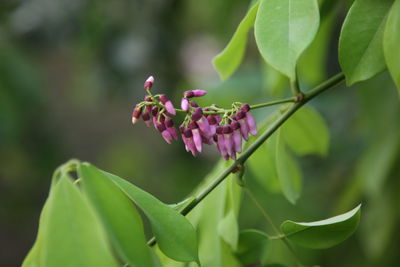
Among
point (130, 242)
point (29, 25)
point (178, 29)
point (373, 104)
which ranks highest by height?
point (29, 25)

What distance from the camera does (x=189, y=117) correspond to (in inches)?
32.1

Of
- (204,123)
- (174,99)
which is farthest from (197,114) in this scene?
(174,99)

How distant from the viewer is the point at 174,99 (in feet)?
9.59

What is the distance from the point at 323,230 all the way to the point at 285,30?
255 mm

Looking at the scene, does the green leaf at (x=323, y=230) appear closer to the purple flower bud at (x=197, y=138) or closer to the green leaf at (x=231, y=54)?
the purple flower bud at (x=197, y=138)

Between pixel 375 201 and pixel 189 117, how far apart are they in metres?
0.93

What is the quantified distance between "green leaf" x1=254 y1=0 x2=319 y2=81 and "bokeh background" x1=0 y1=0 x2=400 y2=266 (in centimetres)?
31

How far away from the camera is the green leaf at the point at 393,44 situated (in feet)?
2.56

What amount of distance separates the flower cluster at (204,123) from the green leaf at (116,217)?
0.49 ft

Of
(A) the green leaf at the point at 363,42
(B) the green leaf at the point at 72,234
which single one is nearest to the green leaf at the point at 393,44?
(A) the green leaf at the point at 363,42

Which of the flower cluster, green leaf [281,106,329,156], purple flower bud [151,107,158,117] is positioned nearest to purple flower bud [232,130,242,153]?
the flower cluster

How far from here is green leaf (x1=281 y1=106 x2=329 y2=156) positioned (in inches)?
44.8

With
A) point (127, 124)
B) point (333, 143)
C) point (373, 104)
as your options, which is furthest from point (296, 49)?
point (127, 124)

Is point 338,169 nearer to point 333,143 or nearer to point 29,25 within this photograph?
point 333,143
